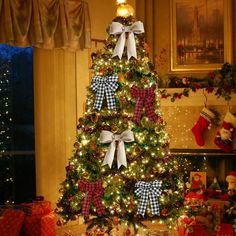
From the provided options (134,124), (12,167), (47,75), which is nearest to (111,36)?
(134,124)

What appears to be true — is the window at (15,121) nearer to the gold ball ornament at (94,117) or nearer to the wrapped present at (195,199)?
the gold ball ornament at (94,117)

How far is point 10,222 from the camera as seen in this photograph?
14.0 feet

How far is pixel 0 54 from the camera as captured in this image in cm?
509

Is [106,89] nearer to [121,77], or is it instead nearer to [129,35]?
[121,77]

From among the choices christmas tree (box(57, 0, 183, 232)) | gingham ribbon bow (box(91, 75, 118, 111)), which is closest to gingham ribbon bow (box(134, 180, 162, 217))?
christmas tree (box(57, 0, 183, 232))

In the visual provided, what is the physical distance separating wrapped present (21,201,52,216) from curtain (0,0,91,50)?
165cm

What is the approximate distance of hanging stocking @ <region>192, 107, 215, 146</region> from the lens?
17.5ft

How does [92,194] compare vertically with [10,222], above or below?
above

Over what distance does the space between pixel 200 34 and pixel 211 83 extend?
65 cm

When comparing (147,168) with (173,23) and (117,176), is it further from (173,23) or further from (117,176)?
(173,23)

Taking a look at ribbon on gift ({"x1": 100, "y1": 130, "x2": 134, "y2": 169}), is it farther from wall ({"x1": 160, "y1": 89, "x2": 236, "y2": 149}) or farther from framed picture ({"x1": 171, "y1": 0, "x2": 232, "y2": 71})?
framed picture ({"x1": 171, "y1": 0, "x2": 232, "y2": 71})

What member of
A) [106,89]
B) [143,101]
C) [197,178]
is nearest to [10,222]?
[106,89]

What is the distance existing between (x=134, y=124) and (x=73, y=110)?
1409mm

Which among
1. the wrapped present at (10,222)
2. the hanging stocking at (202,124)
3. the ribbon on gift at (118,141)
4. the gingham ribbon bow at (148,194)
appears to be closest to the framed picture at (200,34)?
the hanging stocking at (202,124)
